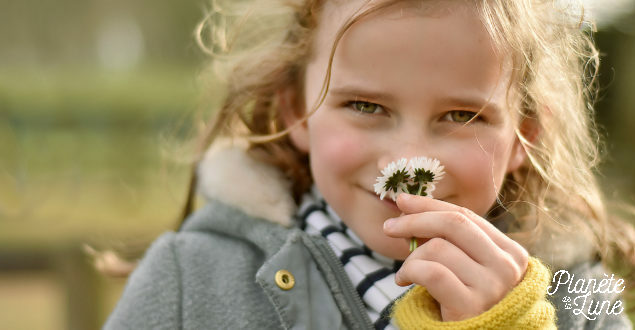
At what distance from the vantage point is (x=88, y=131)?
14.9ft

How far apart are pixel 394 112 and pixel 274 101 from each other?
53 centimetres

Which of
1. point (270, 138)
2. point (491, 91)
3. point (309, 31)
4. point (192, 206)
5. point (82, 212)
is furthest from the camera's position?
point (82, 212)

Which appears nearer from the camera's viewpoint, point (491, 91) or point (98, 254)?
point (491, 91)

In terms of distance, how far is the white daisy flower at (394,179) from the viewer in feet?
4.13

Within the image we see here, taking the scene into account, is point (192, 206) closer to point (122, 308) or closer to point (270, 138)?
point (270, 138)

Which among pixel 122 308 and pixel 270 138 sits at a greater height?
pixel 270 138

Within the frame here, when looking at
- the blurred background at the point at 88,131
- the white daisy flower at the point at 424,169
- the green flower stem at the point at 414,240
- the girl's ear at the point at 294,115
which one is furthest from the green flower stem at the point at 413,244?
the blurred background at the point at 88,131

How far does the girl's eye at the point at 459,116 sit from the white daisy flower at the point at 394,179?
0.51 feet

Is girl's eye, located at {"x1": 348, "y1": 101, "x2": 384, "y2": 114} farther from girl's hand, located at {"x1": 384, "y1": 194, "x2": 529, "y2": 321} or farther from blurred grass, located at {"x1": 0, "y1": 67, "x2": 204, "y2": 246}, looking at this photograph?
blurred grass, located at {"x1": 0, "y1": 67, "x2": 204, "y2": 246}

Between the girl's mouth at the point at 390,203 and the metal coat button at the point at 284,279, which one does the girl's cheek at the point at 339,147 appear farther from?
the metal coat button at the point at 284,279

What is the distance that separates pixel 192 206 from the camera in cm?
192

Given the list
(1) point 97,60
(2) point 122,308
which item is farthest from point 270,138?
(1) point 97,60

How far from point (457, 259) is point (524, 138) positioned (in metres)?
0.55

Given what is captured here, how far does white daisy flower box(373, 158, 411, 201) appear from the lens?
4.13ft
